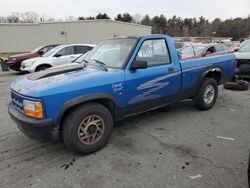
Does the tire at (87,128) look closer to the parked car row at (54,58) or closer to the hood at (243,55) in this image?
the hood at (243,55)

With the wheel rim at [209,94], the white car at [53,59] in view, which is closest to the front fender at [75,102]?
the wheel rim at [209,94]

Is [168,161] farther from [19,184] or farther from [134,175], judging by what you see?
[19,184]

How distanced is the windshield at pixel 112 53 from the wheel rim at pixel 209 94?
2.39 metres

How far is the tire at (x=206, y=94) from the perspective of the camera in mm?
5391

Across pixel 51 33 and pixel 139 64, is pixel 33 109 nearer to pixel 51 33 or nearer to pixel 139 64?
pixel 139 64

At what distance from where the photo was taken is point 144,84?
13.5 feet

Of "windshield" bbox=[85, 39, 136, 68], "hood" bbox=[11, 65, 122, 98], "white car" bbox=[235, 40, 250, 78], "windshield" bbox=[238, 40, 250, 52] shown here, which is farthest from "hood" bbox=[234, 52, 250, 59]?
"hood" bbox=[11, 65, 122, 98]

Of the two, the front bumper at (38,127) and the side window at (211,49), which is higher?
the side window at (211,49)

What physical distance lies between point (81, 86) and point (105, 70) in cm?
66

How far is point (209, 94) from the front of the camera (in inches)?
225

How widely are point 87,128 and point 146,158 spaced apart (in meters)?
1.01

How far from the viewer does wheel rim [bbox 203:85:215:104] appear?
5.55 metres

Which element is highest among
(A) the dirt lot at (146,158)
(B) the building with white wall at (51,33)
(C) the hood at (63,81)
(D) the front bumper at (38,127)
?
(B) the building with white wall at (51,33)

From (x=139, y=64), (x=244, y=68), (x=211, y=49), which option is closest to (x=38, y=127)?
(x=139, y=64)
